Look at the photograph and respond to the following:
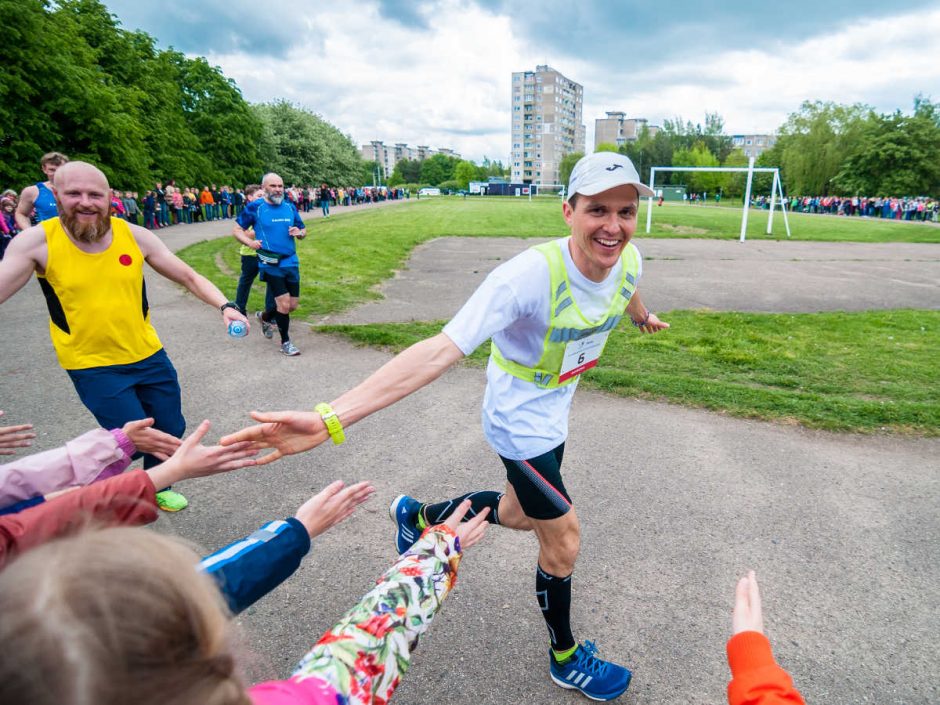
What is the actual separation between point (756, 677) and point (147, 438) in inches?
86.3

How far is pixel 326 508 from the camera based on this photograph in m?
1.86

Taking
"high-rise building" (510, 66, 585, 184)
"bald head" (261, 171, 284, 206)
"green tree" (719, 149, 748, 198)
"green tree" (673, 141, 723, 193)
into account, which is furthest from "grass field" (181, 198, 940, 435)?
"high-rise building" (510, 66, 585, 184)

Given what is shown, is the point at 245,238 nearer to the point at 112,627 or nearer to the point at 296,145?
the point at 112,627

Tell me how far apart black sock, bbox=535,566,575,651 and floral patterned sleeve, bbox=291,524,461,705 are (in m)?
0.95

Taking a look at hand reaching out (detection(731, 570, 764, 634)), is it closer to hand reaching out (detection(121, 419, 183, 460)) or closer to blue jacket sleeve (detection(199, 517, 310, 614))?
blue jacket sleeve (detection(199, 517, 310, 614))

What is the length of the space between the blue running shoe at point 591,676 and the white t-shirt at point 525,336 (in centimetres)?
96

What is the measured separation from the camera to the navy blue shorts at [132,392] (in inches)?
139

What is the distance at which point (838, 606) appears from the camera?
3.01 metres

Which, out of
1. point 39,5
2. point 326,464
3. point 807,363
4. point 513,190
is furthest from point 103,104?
point 513,190

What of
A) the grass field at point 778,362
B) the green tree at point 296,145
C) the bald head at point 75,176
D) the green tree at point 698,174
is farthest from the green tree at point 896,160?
the bald head at point 75,176

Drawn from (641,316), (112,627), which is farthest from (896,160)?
(112,627)

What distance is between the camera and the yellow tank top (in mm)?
3412

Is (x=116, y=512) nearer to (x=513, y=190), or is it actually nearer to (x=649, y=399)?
(x=649, y=399)

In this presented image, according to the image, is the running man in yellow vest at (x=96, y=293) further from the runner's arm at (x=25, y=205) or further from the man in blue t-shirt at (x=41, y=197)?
the runner's arm at (x=25, y=205)
